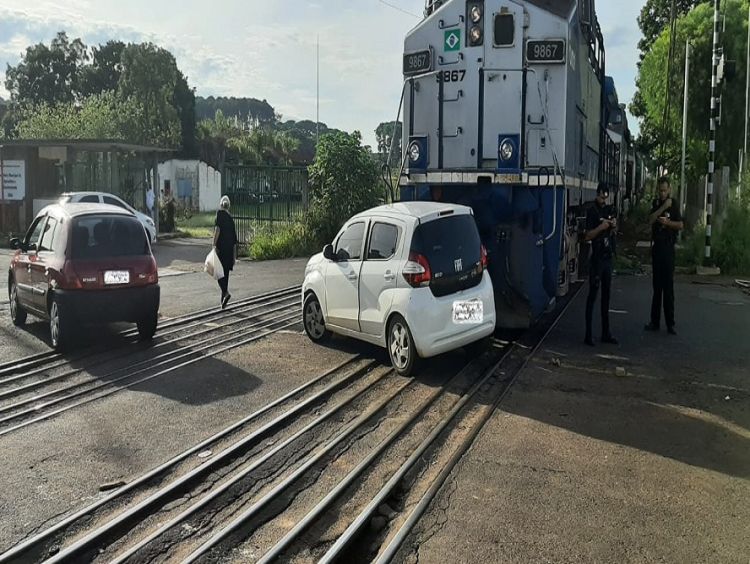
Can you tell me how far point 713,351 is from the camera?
9.78 m

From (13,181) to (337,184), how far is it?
1222 centimetres

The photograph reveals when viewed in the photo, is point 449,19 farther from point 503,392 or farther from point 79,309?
point 79,309

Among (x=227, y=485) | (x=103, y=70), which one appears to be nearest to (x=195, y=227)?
(x=227, y=485)

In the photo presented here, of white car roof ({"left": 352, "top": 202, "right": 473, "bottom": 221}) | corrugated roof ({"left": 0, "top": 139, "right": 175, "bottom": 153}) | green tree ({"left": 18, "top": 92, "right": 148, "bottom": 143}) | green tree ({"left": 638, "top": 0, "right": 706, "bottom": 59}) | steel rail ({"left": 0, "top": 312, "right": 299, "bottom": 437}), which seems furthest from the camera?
green tree ({"left": 18, "top": 92, "right": 148, "bottom": 143})

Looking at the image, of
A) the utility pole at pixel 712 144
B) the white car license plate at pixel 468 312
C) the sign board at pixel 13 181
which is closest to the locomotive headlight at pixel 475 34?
the white car license plate at pixel 468 312

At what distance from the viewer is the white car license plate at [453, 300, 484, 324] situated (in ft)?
27.6

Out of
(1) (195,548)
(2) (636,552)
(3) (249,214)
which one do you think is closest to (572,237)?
(2) (636,552)

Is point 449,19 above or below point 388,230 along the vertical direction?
above

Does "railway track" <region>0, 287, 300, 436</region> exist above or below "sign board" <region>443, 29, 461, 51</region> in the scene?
below

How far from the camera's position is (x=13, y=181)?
26672 millimetres

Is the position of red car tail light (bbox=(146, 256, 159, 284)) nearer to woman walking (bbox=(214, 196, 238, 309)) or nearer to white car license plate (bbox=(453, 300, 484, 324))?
woman walking (bbox=(214, 196, 238, 309))

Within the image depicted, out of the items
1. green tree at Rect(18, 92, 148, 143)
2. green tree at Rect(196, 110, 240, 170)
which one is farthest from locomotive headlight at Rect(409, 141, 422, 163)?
green tree at Rect(196, 110, 240, 170)

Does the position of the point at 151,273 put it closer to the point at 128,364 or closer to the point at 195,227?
the point at 128,364

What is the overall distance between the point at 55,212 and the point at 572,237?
25.5 ft
